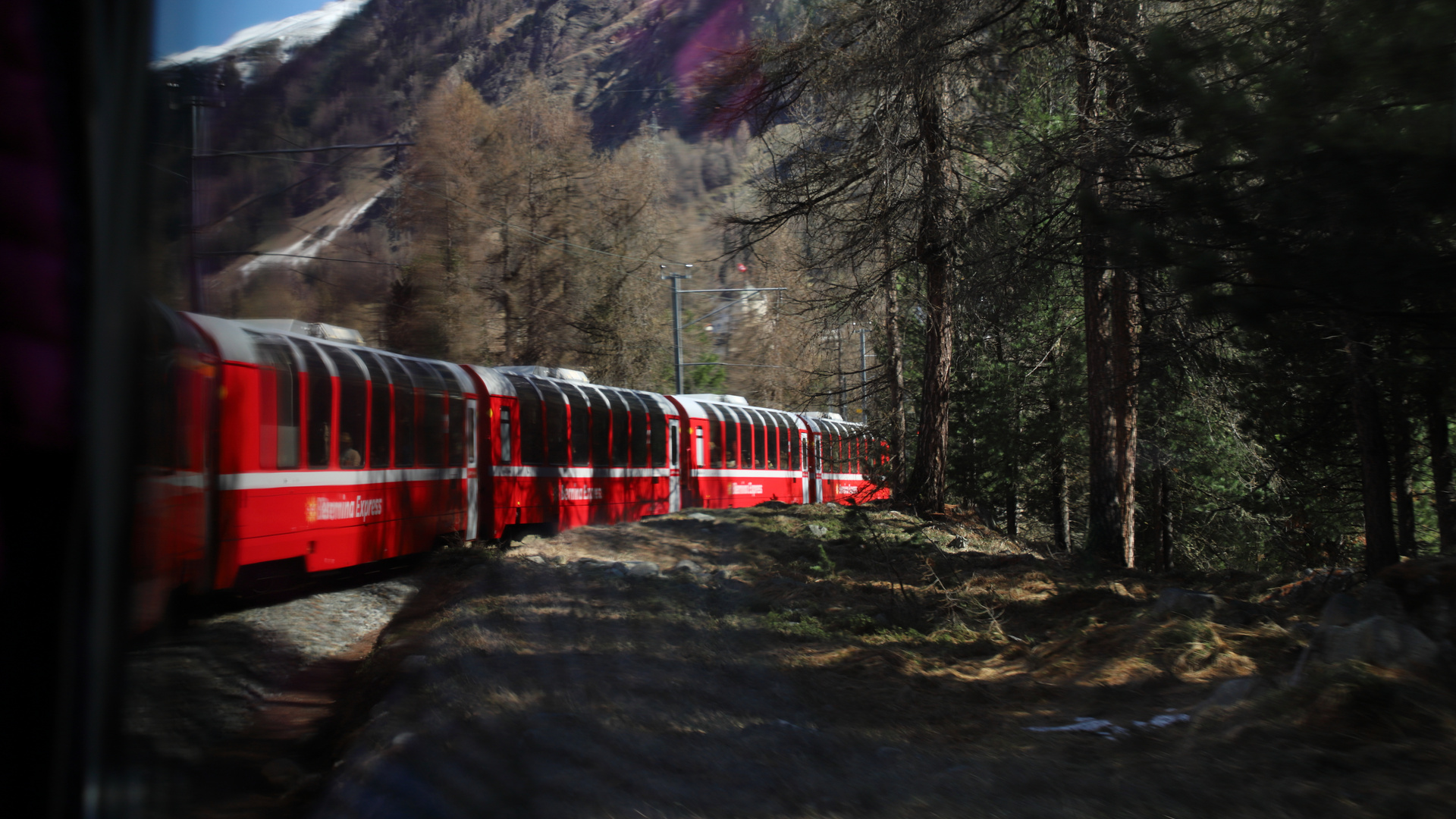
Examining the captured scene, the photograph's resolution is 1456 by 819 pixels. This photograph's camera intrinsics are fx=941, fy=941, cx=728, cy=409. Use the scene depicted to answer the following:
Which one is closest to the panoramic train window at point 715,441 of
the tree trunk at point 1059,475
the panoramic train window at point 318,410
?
the tree trunk at point 1059,475

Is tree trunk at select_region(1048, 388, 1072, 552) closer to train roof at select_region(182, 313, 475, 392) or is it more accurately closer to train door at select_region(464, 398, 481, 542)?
train door at select_region(464, 398, 481, 542)

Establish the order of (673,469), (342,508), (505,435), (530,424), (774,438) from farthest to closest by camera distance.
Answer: (774,438)
(673,469)
(530,424)
(505,435)
(342,508)

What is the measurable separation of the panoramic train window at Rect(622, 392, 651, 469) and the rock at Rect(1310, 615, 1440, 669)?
545 inches

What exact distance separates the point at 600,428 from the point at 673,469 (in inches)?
174

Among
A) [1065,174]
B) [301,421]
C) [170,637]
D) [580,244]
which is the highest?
[1065,174]

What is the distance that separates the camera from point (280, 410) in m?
4.86

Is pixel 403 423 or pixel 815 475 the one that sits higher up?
pixel 403 423

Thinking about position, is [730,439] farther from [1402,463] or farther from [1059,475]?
[1402,463]

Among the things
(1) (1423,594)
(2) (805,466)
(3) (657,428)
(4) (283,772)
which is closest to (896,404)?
(3) (657,428)

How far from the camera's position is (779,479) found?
26406mm

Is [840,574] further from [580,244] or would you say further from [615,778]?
[580,244]

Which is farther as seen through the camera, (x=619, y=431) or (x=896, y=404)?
(x=896, y=404)

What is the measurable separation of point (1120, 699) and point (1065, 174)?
619cm

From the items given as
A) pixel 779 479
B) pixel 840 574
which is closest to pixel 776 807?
pixel 840 574
